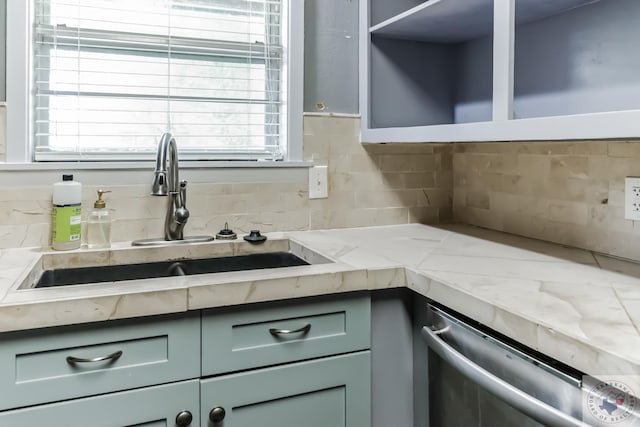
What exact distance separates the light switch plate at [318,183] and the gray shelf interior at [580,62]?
71 cm

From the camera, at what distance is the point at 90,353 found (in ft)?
3.36

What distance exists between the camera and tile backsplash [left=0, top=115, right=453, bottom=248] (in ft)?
4.91

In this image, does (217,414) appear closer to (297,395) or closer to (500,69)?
(297,395)

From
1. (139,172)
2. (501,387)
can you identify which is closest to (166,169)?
(139,172)

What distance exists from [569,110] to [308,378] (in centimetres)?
112

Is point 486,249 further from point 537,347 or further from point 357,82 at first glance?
point 357,82

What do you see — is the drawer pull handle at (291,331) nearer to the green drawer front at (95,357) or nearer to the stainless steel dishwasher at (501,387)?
the green drawer front at (95,357)

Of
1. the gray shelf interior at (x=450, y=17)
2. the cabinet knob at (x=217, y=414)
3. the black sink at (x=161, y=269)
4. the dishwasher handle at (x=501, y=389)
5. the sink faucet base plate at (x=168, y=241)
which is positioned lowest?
the cabinet knob at (x=217, y=414)

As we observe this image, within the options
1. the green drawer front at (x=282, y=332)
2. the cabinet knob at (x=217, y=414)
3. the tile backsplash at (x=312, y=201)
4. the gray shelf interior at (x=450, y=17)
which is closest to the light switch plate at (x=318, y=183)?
the tile backsplash at (x=312, y=201)

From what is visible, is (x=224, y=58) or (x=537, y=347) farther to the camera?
(x=224, y=58)

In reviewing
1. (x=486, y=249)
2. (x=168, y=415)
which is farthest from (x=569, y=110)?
(x=168, y=415)

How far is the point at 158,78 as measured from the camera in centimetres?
166

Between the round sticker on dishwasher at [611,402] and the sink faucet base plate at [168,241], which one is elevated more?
the sink faucet base plate at [168,241]

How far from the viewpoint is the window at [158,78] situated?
5.07 ft
